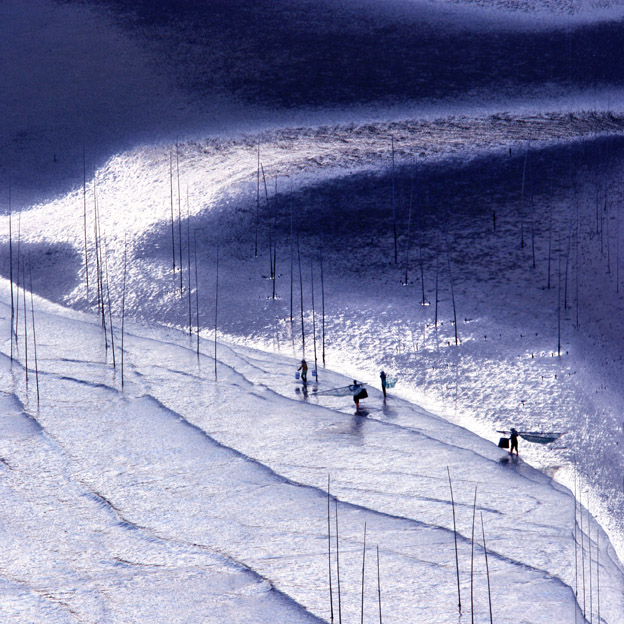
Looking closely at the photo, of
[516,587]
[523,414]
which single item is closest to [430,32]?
[523,414]

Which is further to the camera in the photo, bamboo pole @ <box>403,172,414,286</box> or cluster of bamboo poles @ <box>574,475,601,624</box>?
bamboo pole @ <box>403,172,414,286</box>

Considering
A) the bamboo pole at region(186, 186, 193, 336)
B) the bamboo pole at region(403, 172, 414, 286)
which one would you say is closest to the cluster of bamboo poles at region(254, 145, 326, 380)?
the bamboo pole at region(186, 186, 193, 336)

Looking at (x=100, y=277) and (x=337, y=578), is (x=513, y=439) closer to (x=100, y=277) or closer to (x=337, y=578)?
(x=337, y=578)

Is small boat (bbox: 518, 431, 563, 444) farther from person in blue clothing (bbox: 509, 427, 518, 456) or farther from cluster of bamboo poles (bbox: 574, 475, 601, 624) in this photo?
cluster of bamboo poles (bbox: 574, 475, 601, 624)

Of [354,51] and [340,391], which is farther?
[354,51]

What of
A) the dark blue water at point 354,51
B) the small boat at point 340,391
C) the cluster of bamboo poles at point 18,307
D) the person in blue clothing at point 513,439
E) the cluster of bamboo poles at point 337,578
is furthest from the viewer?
the dark blue water at point 354,51

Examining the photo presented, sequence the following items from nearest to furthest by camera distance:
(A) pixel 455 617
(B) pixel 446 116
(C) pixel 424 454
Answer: (A) pixel 455 617, (C) pixel 424 454, (B) pixel 446 116

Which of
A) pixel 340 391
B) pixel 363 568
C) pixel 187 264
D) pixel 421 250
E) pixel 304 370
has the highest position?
pixel 421 250

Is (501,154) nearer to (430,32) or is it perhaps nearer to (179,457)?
(430,32)

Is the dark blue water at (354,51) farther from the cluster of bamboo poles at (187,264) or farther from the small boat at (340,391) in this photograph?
the small boat at (340,391)

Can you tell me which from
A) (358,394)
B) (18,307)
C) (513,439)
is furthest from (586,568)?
(18,307)

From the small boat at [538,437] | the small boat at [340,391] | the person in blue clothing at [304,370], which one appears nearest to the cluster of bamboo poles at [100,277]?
the person in blue clothing at [304,370]
